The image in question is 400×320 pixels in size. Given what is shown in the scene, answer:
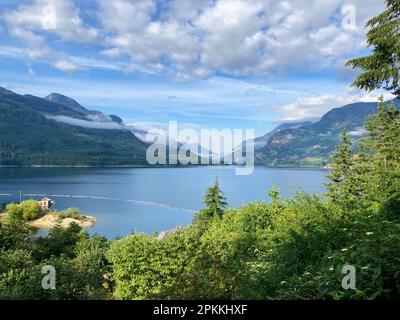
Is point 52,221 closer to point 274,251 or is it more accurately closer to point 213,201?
point 213,201

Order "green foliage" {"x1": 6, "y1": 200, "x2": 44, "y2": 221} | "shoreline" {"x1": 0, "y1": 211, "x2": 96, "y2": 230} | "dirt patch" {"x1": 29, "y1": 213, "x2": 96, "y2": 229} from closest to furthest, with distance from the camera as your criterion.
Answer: "shoreline" {"x1": 0, "y1": 211, "x2": 96, "y2": 230}
"dirt patch" {"x1": 29, "y1": 213, "x2": 96, "y2": 229}
"green foliage" {"x1": 6, "y1": 200, "x2": 44, "y2": 221}

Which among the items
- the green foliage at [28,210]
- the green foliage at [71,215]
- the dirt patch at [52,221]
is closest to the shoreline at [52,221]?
the dirt patch at [52,221]

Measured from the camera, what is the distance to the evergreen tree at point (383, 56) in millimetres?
18516

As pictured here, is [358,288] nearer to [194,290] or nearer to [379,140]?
[194,290]

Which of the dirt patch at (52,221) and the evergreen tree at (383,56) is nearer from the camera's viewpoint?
the evergreen tree at (383,56)

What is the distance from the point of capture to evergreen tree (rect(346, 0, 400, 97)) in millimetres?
18516

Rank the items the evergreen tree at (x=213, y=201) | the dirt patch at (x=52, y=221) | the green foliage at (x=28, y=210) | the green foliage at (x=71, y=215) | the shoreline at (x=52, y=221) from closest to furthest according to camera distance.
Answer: the evergreen tree at (x=213, y=201)
the shoreline at (x=52, y=221)
the dirt patch at (x=52, y=221)
the green foliage at (x=28, y=210)
the green foliage at (x=71, y=215)

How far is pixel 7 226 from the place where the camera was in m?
31.5

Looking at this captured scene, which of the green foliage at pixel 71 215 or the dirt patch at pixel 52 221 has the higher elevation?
the green foliage at pixel 71 215

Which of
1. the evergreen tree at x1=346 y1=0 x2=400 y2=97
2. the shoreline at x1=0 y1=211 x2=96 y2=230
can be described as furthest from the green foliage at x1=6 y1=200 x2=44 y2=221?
the evergreen tree at x1=346 y1=0 x2=400 y2=97

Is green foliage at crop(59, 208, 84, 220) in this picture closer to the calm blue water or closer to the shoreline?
the shoreline

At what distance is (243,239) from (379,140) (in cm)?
2207

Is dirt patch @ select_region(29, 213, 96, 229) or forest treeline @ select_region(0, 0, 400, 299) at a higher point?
forest treeline @ select_region(0, 0, 400, 299)

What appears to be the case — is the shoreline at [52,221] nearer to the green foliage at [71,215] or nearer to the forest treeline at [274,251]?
the green foliage at [71,215]
